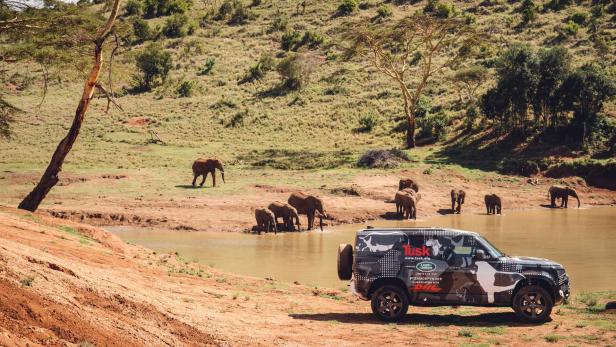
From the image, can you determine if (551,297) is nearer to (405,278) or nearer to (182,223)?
(405,278)

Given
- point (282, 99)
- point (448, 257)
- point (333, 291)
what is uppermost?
point (282, 99)

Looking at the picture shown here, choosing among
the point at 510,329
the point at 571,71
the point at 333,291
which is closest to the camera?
the point at 510,329

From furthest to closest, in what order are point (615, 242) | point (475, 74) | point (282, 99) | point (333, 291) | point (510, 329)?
point (282, 99) → point (475, 74) → point (615, 242) → point (333, 291) → point (510, 329)

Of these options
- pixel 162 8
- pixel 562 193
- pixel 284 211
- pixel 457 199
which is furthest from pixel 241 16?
pixel 284 211

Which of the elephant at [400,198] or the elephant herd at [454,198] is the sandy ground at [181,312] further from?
the elephant at [400,198]

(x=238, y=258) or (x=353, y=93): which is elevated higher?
(x=353, y=93)

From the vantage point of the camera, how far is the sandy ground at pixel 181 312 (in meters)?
12.3

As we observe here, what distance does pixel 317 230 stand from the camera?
35.7 m

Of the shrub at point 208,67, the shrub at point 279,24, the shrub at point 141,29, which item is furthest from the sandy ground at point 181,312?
the shrub at point 279,24

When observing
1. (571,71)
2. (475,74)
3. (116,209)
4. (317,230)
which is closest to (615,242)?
(317,230)

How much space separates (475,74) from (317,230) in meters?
32.0

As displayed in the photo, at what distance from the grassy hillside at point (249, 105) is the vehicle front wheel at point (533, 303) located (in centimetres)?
3218

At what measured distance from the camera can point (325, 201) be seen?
40.6 meters

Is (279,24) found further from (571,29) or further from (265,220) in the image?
(265,220)
